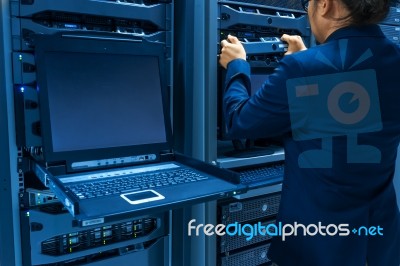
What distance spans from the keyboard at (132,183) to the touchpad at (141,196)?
0.11 ft

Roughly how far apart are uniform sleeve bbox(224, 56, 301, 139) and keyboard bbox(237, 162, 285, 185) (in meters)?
0.21

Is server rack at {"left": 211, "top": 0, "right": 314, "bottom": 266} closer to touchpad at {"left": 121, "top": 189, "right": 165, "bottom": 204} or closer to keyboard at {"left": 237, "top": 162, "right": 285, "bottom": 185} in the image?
keyboard at {"left": 237, "top": 162, "right": 285, "bottom": 185}

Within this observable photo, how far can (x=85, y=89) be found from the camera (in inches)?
43.4

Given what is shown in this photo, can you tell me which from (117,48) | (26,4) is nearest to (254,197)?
(117,48)

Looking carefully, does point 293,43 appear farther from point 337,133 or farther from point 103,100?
point 103,100

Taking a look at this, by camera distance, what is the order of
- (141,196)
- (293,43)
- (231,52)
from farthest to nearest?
1. (293,43)
2. (231,52)
3. (141,196)

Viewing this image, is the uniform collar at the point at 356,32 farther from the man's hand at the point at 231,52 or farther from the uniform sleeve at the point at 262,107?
the man's hand at the point at 231,52

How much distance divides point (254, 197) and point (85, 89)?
0.74 metres

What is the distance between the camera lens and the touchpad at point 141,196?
0.87 meters

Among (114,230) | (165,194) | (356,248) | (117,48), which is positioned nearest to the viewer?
(165,194)

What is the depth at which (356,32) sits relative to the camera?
0.93 meters

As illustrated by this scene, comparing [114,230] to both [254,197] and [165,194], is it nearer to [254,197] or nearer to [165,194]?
[165,194]

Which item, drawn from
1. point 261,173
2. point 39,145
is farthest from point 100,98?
point 261,173

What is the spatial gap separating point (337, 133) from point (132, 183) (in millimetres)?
529
